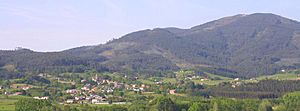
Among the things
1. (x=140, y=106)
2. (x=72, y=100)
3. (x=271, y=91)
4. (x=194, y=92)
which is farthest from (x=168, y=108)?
(x=271, y=91)

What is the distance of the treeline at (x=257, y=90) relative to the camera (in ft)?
386

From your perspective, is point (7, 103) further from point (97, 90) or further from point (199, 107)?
point (199, 107)

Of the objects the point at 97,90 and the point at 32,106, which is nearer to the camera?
the point at 32,106

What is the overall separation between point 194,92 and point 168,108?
38.7 m

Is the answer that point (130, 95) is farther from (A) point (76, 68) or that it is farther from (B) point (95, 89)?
(A) point (76, 68)

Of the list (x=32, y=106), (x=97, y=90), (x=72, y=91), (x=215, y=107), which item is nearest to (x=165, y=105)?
(x=215, y=107)

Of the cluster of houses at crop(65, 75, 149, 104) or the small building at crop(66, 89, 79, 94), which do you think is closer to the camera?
the cluster of houses at crop(65, 75, 149, 104)

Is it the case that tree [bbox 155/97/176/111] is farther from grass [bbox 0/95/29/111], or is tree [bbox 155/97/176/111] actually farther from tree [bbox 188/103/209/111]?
grass [bbox 0/95/29/111]

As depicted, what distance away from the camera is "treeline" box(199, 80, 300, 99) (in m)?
118

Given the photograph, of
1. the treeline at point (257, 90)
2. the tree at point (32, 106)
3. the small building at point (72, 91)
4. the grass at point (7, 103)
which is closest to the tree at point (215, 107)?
the tree at point (32, 106)

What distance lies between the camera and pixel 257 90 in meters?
127

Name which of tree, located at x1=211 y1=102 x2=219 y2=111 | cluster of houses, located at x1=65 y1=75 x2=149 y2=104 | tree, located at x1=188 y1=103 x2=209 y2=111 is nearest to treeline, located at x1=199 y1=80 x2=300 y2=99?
cluster of houses, located at x1=65 y1=75 x2=149 y2=104

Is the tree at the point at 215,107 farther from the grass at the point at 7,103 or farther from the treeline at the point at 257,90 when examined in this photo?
the treeline at the point at 257,90

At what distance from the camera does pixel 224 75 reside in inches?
7318
